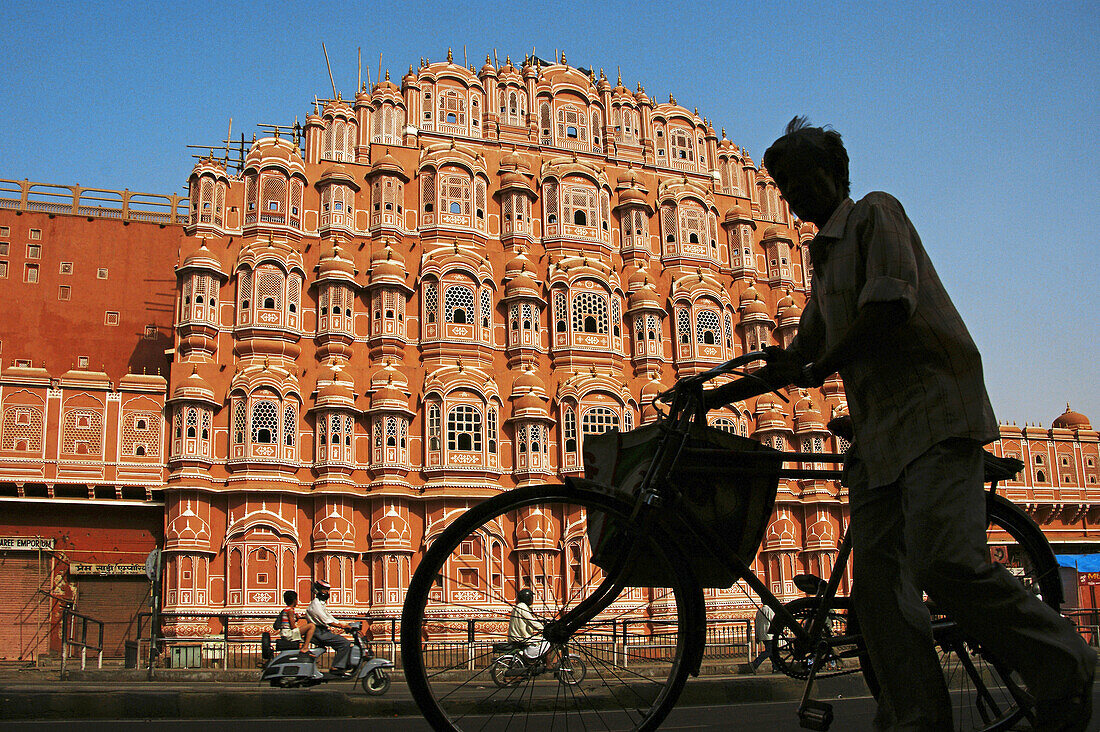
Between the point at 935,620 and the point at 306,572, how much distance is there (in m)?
23.6

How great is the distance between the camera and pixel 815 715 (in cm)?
304

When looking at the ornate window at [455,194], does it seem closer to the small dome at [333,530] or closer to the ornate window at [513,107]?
the ornate window at [513,107]

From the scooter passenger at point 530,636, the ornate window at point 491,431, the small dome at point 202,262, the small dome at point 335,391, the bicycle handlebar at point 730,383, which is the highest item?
the small dome at point 202,262

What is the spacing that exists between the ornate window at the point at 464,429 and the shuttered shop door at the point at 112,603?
363 inches

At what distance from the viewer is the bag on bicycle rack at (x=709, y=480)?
10.3 ft

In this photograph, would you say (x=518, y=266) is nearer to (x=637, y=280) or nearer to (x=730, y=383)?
(x=637, y=280)

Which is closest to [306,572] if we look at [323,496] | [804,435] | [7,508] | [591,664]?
[323,496]

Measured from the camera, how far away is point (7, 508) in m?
25.0

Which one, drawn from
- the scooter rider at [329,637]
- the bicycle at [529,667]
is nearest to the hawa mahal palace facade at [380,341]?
the scooter rider at [329,637]

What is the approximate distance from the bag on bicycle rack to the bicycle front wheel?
17 cm

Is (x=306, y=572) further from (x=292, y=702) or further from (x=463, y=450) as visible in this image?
(x=292, y=702)

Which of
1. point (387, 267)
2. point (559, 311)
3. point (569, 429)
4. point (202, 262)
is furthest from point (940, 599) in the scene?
point (559, 311)

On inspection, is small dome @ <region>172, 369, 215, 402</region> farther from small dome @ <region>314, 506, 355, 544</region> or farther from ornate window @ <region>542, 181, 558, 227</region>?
ornate window @ <region>542, 181, 558, 227</region>

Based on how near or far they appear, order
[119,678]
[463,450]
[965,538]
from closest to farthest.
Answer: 1. [965,538]
2. [119,678]
3. [463,450]
